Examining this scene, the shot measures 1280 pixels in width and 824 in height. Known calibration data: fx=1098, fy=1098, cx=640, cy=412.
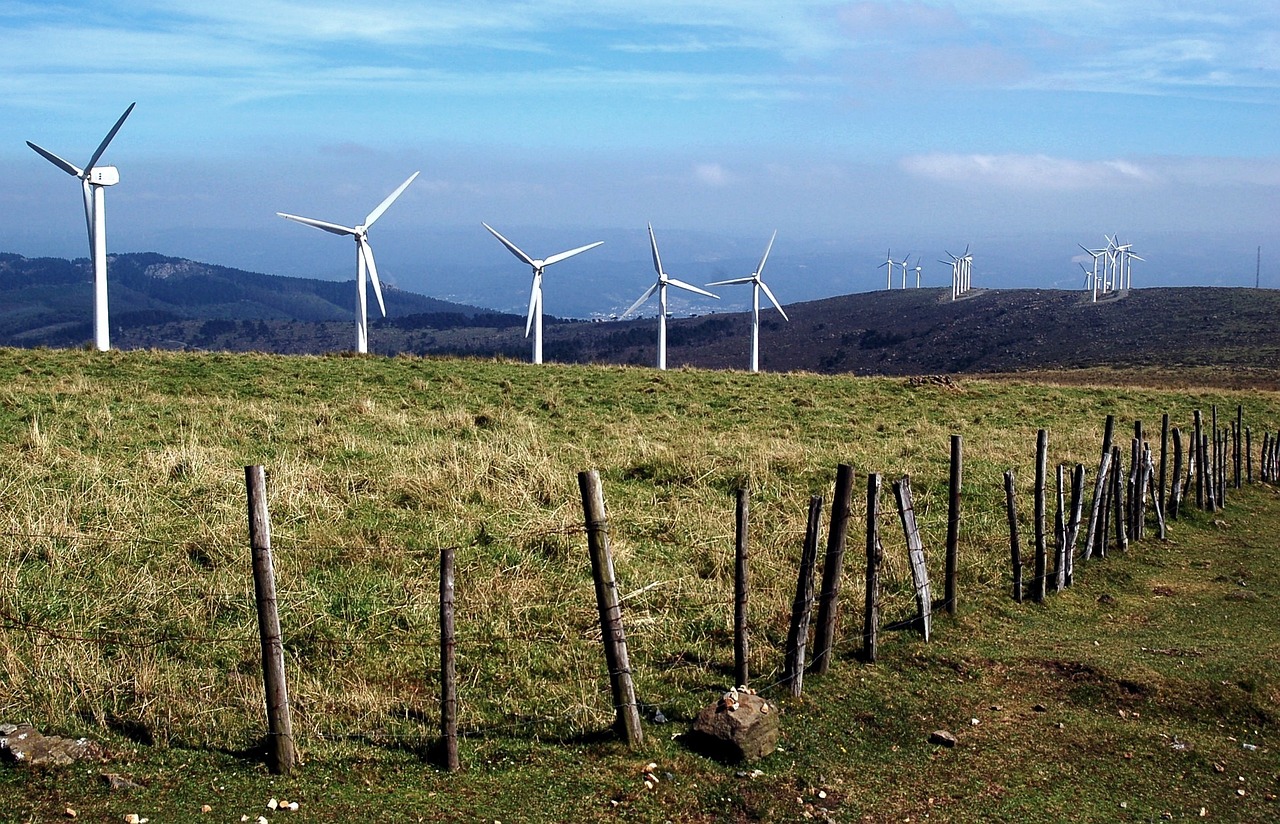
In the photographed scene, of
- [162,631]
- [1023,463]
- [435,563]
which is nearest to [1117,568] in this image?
[1023,463]

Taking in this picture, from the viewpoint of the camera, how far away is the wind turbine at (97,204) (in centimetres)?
4538

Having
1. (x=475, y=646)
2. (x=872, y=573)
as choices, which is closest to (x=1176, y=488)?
(x=872, y=573)

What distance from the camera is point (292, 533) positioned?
12.0 metres

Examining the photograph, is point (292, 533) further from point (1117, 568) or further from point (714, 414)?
point (714, 414)

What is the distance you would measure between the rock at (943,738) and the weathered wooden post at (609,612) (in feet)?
7.85

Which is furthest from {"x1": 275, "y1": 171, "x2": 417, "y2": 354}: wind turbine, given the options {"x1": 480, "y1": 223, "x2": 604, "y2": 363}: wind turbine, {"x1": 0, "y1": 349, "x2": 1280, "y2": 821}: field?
{"x1": 0, "y1": 349, "x2": 1280, "y2": 821}: field

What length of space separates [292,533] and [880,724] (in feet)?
21.8

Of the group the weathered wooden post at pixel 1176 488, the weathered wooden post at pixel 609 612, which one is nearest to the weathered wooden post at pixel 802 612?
the weathered wooden post at pixel 609 612

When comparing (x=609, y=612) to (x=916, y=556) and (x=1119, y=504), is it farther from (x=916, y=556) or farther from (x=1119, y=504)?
(x=1119, y=504)

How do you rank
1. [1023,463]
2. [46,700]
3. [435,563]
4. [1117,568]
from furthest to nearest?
[1023,463] < [1117,568] < [435,563] < [46,700]

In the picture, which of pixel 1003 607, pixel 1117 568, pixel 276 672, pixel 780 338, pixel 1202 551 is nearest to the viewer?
pixel 276 672

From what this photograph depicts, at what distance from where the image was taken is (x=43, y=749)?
729cm

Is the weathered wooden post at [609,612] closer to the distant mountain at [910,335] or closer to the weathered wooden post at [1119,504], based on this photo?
the weathered wooden post at [1119,504]

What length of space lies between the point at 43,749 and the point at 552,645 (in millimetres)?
4053
